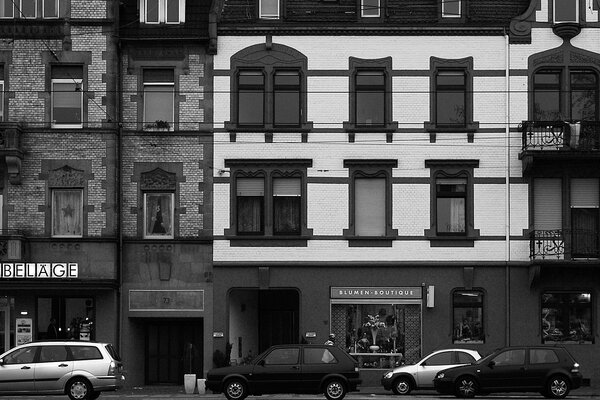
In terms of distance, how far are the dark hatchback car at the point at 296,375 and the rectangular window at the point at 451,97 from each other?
37.9 ft

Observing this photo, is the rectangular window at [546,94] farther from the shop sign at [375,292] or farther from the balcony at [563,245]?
the shop sign at [375,292]

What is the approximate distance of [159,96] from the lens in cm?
4072

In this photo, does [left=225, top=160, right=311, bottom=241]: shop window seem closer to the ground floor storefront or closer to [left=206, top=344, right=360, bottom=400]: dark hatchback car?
the ground floor storefront

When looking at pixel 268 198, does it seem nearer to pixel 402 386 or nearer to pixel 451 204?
pixel 451 204

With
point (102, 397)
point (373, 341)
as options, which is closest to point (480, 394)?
point (373, 341)

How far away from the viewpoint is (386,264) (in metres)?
39.8

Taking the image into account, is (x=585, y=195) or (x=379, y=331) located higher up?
(x=585, y=195)

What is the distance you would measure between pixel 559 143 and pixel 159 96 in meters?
13.5

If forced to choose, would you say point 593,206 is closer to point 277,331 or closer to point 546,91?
point 546,91

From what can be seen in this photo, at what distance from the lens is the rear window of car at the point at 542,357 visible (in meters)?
32.8

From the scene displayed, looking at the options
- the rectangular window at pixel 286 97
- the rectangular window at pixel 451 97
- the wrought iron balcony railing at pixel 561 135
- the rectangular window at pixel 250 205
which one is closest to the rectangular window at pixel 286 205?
the rectangular window at pixel 250 205

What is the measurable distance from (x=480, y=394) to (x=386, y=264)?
761 cm

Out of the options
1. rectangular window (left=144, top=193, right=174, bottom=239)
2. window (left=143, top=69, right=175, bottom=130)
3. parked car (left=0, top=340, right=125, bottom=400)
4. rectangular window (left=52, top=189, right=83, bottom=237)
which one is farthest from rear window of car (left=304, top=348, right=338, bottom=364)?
window (left=143, top=69, right=175, bottom=130)

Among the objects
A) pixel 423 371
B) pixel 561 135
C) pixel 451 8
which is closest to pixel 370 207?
pixel 561 135
